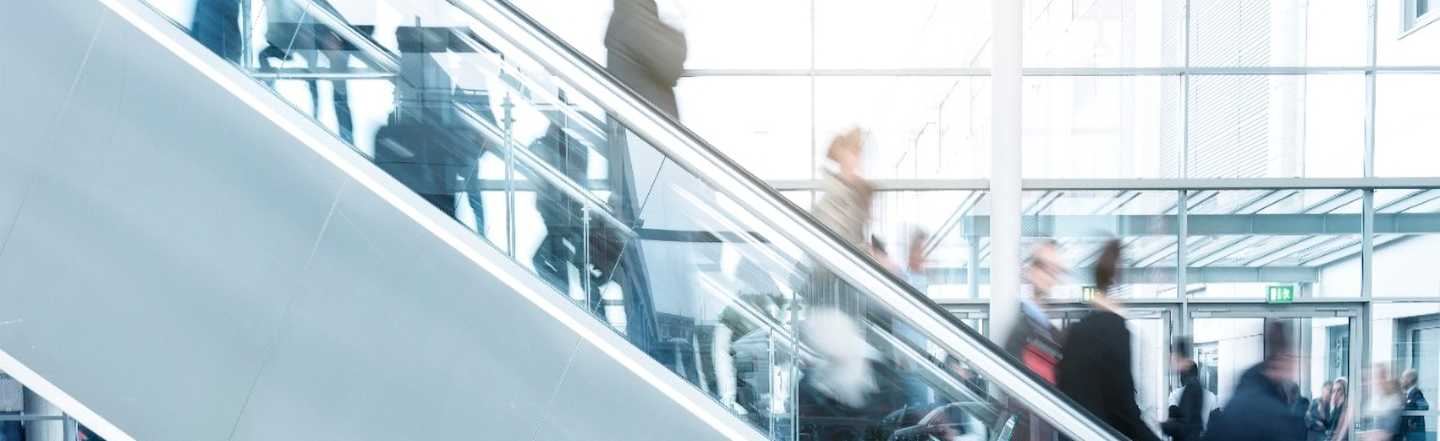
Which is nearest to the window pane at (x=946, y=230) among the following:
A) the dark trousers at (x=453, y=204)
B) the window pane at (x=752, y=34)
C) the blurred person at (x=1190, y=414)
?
the window pane at (x=752, y=34)

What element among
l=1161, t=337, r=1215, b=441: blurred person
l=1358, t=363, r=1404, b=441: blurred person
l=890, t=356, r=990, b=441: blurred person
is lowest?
l=1358, t=363, r=1404, b=441: blurred person

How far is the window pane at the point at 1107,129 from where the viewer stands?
8.91m

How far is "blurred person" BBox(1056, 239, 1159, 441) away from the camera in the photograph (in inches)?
140

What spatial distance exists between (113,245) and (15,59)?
58cm

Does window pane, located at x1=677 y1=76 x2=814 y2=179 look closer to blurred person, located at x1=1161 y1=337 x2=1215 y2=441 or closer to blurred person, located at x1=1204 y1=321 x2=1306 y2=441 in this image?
blurred person, located at x1=1161 y1=337 x2=1215 y2=441

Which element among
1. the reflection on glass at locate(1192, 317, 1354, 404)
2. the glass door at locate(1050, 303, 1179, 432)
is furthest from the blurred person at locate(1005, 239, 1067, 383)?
the reflection on glass at locate(1192, 317, 1354, 404)

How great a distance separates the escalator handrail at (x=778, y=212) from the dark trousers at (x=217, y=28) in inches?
25.4

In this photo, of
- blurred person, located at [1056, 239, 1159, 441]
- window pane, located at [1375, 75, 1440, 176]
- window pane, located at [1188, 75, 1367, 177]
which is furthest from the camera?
window pane, located at [1188, 75, 1367, 177]

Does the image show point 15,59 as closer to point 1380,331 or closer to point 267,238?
point 267,238

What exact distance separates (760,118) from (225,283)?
6516 mm

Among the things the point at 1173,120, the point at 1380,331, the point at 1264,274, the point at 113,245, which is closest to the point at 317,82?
the point at 113,245

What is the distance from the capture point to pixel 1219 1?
916 cm

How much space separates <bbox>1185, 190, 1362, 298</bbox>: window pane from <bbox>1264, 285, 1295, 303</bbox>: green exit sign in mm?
33

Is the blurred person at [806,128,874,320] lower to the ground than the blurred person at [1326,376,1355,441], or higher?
higher
